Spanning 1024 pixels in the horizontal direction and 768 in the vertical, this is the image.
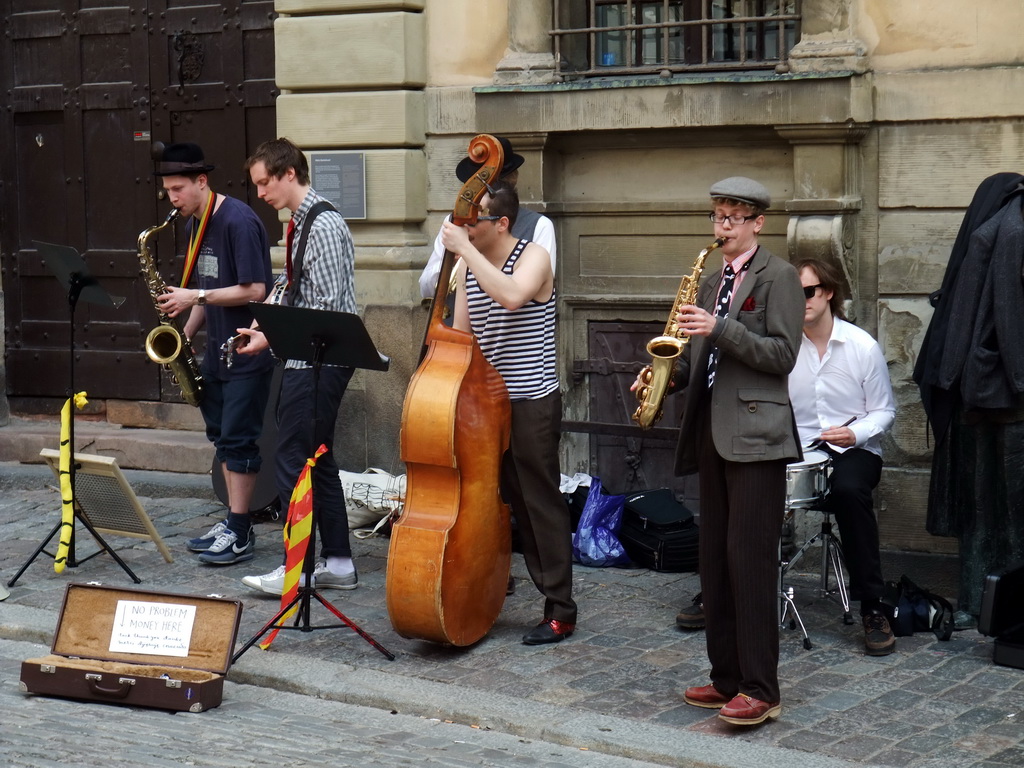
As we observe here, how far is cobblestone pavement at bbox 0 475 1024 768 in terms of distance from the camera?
506 centimetres

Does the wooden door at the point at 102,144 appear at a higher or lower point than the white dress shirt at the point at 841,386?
higher

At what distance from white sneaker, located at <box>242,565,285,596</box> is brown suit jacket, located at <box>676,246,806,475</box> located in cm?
246

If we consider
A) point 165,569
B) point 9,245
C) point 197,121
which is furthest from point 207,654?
point 9,245

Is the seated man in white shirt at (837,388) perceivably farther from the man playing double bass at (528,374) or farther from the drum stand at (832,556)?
the man playing double bass at (528,374)

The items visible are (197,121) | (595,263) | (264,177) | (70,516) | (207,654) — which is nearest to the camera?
(207,654)

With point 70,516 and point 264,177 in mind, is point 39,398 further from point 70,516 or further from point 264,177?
point 264,177

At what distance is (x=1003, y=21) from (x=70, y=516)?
4.84m

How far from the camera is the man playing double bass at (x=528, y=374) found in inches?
233

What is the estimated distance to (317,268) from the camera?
6820 millimetres

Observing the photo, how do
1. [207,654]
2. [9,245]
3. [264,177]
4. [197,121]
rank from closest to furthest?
[207,654], [264,177], [197,121], [9,245]

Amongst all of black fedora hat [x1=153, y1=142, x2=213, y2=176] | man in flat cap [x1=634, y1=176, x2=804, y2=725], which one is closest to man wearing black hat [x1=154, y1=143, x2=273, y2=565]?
black fedora hat [x1=153, y1=142, x2=213, y2=176]

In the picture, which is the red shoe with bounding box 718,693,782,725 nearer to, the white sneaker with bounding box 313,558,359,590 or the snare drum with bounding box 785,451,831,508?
the snare drum with bounding box 785,451,831,508

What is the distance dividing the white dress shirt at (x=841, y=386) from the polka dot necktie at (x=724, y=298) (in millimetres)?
1222

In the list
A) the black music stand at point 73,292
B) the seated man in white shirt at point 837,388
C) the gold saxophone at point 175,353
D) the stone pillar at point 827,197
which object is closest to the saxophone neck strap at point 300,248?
the gold saxophone at point 175,353
